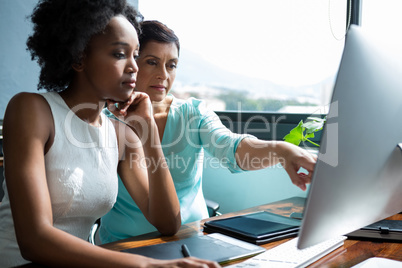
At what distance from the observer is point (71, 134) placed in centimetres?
118

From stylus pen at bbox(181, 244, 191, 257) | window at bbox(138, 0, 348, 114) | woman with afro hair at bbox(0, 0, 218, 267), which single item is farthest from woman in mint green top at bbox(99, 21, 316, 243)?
window at bbox(138, 0, 348, 114)

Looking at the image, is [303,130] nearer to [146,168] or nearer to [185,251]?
[146,168]

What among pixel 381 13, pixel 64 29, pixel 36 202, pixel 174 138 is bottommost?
pixel 36 202

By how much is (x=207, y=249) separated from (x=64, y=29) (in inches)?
28.4

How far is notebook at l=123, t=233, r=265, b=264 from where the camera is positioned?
0.95 meters

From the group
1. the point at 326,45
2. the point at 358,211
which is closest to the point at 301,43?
the point at 326,45

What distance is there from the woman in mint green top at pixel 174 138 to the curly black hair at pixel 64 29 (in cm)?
46

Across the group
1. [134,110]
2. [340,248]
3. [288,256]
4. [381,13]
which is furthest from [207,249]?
[381,13]

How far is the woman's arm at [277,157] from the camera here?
3.68 feet

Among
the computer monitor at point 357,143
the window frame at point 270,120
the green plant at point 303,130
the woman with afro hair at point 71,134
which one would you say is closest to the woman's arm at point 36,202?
the woman with afro hair at point 71,134

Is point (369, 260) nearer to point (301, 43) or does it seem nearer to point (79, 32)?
point (79, 32)

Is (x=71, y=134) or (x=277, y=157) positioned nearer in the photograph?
(x=71, y=134)

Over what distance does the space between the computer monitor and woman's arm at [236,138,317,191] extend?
34cm

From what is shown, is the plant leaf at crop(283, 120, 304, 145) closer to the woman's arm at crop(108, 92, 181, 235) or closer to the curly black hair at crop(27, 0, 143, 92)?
the woman's arm at crop(108, 92, 181, 235)
